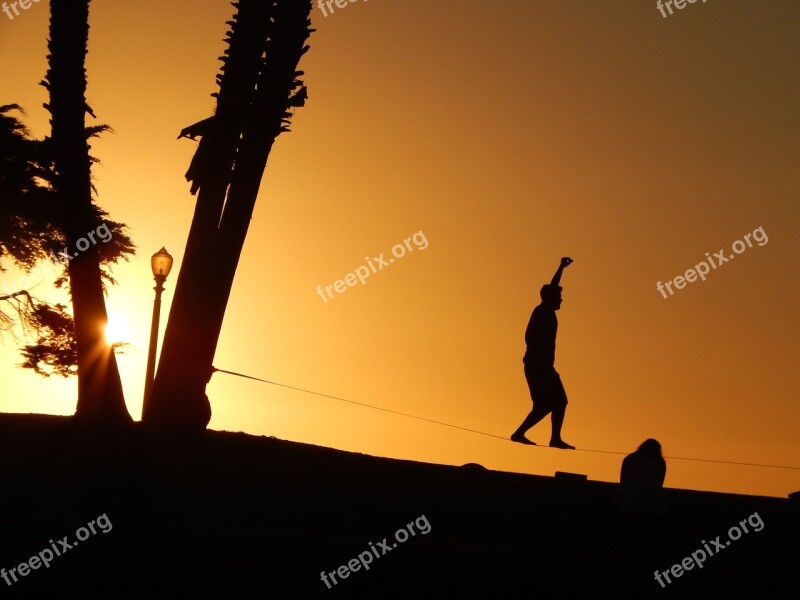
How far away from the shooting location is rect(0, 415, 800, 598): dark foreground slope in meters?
9.30

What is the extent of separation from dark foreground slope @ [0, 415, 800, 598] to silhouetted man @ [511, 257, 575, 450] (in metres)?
2.08

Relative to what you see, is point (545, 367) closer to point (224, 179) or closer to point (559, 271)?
point (559, 271)

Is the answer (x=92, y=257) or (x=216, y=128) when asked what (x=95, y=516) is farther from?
(x=216, y=128)

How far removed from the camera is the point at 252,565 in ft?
30.9

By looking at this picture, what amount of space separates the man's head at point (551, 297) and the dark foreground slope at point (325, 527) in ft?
8.76

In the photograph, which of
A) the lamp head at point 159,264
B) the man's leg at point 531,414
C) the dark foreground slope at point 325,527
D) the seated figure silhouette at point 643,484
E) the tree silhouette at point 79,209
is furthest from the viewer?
the lamp head at point 159,264

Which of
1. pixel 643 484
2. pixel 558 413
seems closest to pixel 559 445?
pixel 558 413

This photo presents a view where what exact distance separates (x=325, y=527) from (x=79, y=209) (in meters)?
6.02

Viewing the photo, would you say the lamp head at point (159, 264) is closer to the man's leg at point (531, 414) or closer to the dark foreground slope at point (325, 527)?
the dark foreground slope at point (325, 527)

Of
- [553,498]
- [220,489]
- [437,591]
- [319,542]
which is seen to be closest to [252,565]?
[319,542]

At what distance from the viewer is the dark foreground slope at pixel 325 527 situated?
30.5 feet

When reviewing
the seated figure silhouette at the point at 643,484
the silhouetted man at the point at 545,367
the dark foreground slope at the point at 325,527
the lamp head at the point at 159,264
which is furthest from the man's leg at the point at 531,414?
the lamp head at the point at 159,264

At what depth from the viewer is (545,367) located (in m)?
17.7

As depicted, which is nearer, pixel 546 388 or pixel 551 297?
pixel 551 297
